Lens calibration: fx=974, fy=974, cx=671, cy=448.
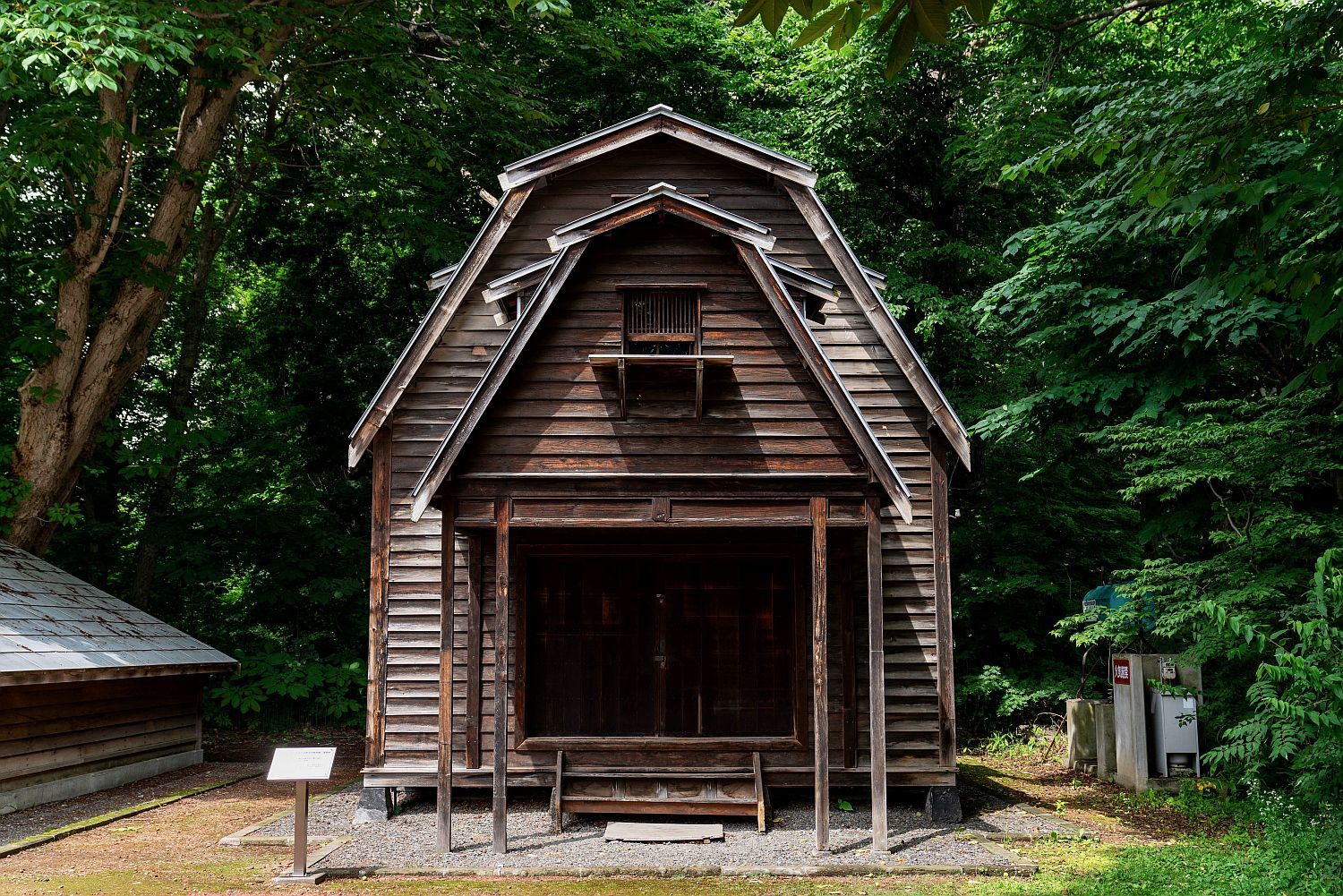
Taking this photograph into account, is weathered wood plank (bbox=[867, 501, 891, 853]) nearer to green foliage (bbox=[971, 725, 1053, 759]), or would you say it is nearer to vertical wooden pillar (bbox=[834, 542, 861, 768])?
vertical wooden pillar (bbox=[834, 542, 861, 768])

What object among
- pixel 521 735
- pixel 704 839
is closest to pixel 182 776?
pixel 521 735

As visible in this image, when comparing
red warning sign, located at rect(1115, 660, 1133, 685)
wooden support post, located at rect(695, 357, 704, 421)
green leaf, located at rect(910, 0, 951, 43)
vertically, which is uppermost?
wooden support post, located at rect(695, 357, 704, 421)

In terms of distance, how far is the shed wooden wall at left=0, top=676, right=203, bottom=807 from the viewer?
10.9 m

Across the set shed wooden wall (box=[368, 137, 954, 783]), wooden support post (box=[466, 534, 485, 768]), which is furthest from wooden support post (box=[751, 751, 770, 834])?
wooden support post (box=[466, 534, 485, 768])

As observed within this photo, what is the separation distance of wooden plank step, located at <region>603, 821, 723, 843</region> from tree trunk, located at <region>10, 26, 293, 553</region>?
1045 centimetres

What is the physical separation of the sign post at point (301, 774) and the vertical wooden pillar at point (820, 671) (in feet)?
14.0

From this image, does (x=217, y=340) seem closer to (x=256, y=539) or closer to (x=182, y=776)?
(x=256, y=539)

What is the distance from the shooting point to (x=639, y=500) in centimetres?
930

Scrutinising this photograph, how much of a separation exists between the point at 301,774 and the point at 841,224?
587 inches

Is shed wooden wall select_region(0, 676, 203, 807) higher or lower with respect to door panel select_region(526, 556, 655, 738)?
lower

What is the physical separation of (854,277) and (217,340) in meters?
17.0

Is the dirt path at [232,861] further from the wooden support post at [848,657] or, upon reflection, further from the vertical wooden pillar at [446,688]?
the wooden support post at [848,657]

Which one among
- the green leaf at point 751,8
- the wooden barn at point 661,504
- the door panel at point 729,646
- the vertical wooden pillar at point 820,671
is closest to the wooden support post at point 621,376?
the wooden barn at point 661,504

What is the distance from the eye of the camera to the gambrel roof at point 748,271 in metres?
8.98
